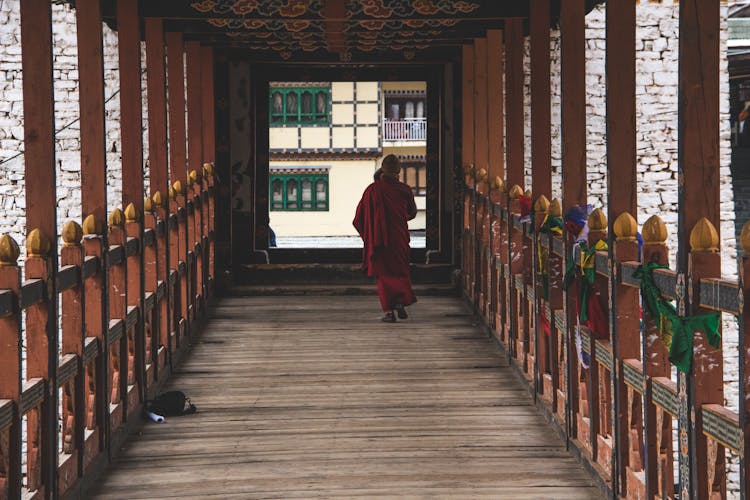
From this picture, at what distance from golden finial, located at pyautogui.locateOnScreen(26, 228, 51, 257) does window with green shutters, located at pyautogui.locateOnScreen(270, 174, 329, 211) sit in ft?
73.5

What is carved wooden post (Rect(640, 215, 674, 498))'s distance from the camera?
3.43 m

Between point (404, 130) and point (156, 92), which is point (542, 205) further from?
point (404, 130)

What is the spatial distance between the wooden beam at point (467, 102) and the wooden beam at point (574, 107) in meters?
4.21

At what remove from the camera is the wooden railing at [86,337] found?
3377 millimetres

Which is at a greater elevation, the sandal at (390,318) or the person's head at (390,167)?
the person's head at (390,167)

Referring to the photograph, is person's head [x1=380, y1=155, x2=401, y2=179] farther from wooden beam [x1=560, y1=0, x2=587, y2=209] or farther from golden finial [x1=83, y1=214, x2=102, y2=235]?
golden finial [x1=83, y1=214, x2=102, y2=235]

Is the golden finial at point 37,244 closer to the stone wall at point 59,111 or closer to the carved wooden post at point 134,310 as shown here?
the carved wooden post at point 134,310

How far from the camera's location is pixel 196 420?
18.0 feet

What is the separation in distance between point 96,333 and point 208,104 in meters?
5.09

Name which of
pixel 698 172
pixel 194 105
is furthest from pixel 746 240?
pixel 194 105

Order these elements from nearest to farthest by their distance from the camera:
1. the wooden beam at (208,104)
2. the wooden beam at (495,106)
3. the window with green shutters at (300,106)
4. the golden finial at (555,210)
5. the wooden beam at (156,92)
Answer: the golden finial at (555,210), the wooden beam at (156,92), the wooden beam at (495,106), the wooden beam at (208,104), the window with green shutters at (300,106)

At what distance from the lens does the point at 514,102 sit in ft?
22.7

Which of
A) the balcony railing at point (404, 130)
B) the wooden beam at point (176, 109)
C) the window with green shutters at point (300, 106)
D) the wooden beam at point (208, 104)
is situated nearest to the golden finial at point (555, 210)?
the wooden beam at point (176, 109)

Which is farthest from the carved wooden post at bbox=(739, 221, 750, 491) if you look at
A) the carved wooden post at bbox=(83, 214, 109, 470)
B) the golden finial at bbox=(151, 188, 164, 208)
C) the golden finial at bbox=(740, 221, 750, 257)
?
the golden finial at bbox=(151, 188, 164, 208)
